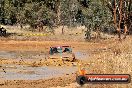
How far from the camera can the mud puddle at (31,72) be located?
2467cm

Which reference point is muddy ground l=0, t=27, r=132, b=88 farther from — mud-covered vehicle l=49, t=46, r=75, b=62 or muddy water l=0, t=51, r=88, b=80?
mud-covered vehicle l=49, t=46, r=75, b=62

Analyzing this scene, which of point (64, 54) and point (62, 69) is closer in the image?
point (62, 69)

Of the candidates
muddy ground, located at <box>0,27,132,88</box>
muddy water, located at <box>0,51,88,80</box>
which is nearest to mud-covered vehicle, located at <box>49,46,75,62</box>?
muddy ground, located at <box>0,27,132,88</box>

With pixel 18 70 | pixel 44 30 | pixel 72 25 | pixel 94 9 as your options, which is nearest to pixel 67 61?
pixel 18 70

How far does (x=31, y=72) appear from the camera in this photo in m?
27.2

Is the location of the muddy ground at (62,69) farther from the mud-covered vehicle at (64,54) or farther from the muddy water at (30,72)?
the mud-covered vehicle at (64,54)

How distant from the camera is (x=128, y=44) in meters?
23.1

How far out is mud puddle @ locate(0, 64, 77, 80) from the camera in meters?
24.7

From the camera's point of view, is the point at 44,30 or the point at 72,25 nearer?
the point at 44,30

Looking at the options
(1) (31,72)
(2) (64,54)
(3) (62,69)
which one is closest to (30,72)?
(1) (31,72)

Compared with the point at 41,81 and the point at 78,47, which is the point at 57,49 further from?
the point at 78,47

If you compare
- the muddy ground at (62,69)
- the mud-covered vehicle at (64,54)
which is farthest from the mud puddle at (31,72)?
the mud-covered vehicle at (64,54)

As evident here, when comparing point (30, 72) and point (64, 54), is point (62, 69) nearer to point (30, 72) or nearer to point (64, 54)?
point (30, 72)

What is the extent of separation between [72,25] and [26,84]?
5975cm
